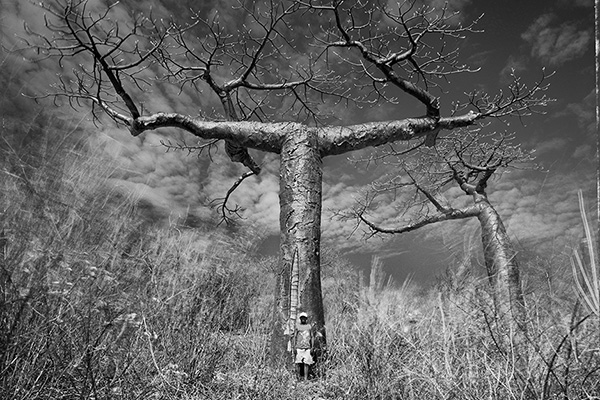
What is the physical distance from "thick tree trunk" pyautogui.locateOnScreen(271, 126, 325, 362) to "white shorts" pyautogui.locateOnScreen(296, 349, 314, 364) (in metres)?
0.30

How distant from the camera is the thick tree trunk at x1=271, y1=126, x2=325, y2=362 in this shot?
3.58 m

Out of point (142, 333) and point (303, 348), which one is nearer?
point (142, 333)

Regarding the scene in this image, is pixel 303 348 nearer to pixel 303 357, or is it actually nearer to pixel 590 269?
pixel 303 357

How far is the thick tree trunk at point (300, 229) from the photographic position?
3.58 m

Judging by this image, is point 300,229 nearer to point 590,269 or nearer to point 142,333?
point 142,333

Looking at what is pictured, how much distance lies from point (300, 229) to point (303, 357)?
1.28 m

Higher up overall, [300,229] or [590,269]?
[300,229]

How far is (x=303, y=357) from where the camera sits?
3.02 m

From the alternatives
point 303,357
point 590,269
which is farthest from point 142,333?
point 590,269

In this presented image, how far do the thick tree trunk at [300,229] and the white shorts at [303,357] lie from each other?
30 cm

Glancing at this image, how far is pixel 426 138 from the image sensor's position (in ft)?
17.9

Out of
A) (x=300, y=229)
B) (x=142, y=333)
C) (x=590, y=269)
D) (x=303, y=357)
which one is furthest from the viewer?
(x=300, y=229)

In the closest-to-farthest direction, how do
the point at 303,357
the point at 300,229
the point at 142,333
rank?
the point at 142,333 < the point at 303,357 < the point at 300,229

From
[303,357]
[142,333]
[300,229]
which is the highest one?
[300,229]
